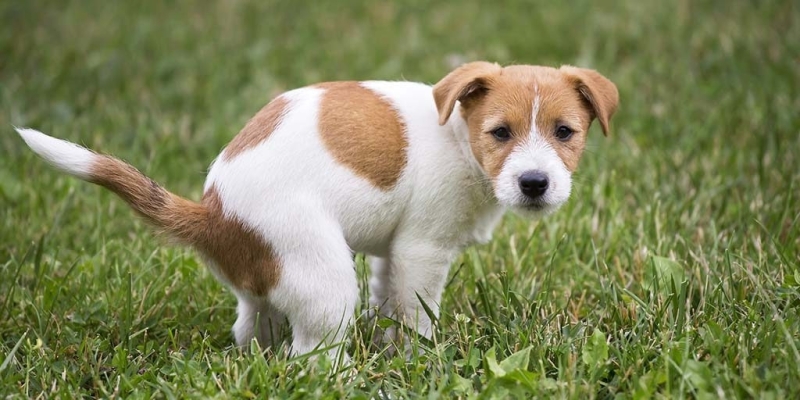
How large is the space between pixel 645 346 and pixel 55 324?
247 centimetres

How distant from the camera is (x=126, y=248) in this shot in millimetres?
4727

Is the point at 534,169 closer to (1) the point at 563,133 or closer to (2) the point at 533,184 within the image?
(2) the point at 533,184

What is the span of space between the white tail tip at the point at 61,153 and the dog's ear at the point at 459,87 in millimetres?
1349

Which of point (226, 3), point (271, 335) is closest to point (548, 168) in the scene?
point (271, 335)

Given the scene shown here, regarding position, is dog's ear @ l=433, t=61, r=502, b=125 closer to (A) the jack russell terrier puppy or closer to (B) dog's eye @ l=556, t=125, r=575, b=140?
(A) the jack russell terrier puppy

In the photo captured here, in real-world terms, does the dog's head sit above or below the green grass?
above

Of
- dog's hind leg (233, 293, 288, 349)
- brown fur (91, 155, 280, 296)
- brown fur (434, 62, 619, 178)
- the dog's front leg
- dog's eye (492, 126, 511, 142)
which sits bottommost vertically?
dog's hind leg (233, 293, 288, 349)

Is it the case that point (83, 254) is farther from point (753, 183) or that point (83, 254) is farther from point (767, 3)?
point (767, 3)

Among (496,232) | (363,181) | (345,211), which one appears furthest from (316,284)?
(496,232)

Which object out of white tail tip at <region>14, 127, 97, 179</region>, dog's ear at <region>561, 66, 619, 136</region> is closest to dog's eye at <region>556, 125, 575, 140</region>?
dog's ear at <region>561, 66, 619, 136</region>

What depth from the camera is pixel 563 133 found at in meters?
3.73

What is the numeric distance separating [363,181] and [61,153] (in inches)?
44.7

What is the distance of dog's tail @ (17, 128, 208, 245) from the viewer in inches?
137

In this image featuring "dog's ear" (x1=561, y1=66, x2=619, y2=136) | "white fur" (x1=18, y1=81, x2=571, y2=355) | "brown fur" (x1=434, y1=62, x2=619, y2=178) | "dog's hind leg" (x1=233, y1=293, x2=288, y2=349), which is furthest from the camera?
"dog's hind leg" (x1=233, y1=293, x2=288, y2=349)
